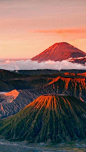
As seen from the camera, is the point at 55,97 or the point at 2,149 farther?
the point at 55,97

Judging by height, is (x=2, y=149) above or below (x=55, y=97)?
below

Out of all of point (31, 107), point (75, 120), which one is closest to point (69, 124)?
point (75, 120)

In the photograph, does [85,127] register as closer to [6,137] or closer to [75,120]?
[75,120]

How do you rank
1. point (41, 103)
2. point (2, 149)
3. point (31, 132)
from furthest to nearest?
point (41, 103) → point (31, 132) → point (2, 149)

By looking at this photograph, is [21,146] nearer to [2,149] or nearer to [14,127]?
[2,149]

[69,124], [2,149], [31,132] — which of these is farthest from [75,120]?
[2,149]

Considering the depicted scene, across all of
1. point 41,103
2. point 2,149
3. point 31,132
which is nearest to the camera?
point 2,149
